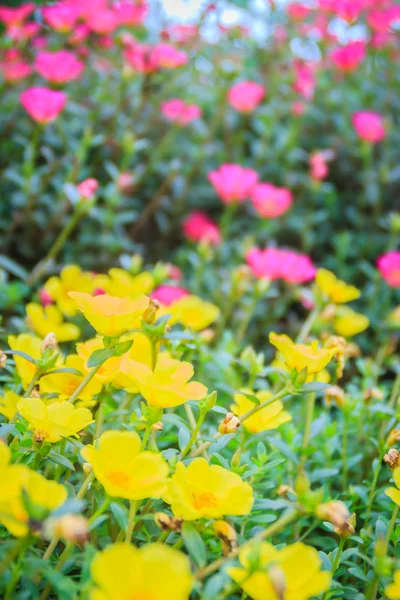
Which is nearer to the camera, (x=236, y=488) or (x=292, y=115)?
(x=236, y=488)

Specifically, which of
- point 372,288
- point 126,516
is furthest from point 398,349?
point 126,516

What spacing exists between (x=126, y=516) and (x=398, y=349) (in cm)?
168

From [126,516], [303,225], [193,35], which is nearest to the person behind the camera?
[126,516]

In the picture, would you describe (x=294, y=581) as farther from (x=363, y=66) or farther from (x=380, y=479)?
(x=363, y=66)

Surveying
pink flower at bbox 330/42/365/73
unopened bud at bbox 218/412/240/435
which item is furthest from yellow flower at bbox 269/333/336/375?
pink flower at bbox 330/42/365/73

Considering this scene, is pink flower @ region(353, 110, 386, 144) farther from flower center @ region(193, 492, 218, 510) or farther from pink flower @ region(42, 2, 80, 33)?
flower center @ region(193, 492, 218, 510)

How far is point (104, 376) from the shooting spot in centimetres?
85

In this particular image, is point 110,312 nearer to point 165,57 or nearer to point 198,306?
point 198,306

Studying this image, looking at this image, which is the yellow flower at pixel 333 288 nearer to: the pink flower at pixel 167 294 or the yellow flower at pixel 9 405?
the pink flower at pixel 167 294

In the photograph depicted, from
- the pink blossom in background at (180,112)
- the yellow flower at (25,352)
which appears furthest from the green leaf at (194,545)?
the pink blossom in background at (180,112)

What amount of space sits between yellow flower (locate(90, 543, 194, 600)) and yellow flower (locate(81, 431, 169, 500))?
114mm

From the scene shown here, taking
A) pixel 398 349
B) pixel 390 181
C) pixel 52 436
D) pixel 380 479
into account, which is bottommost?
pixel 398 349

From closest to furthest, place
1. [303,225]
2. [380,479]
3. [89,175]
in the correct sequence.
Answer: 1. [380,479]
2. [89,175]
3. [303,225]

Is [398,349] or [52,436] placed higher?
[52,436]
